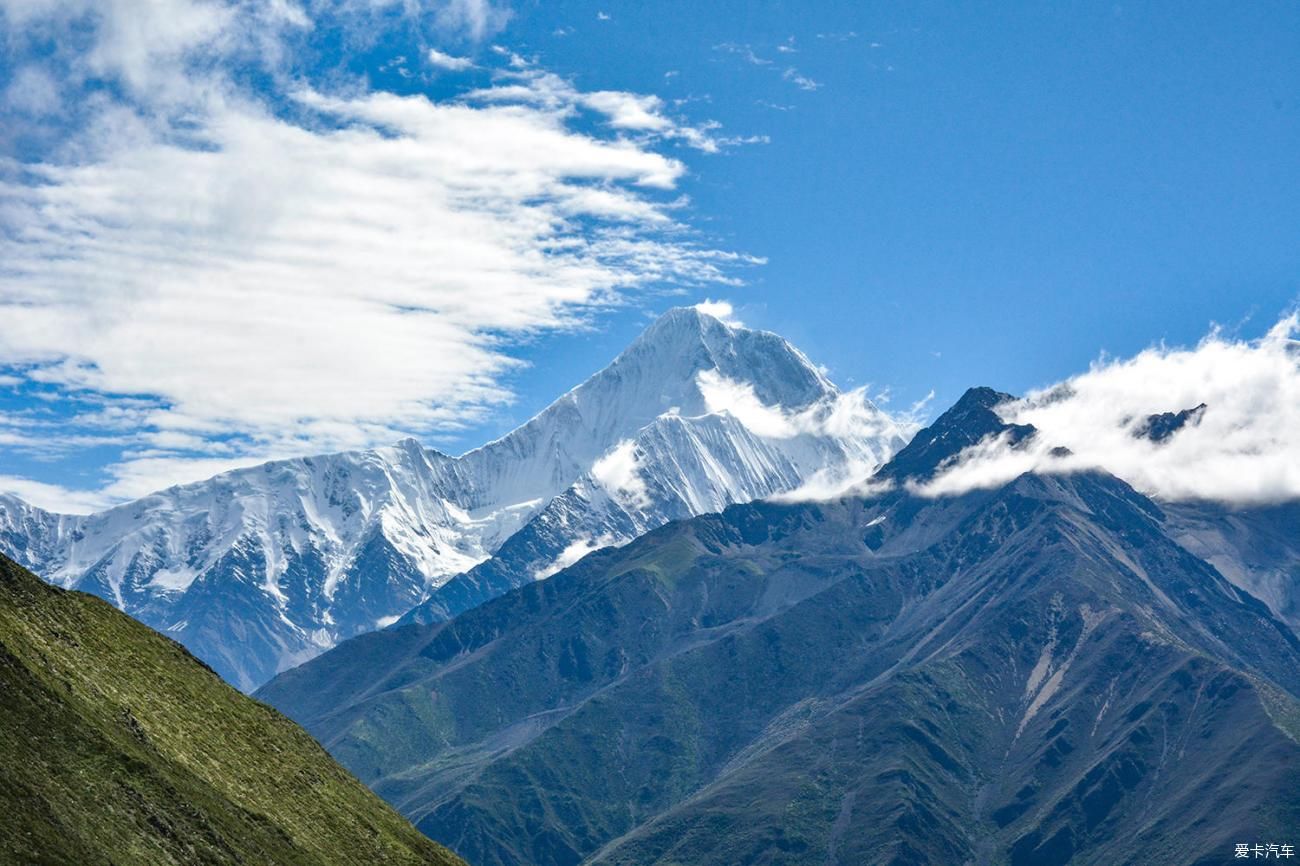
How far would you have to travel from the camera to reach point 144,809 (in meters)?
174

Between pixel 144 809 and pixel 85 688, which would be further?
pixel 85 688

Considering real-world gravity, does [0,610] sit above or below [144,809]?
above

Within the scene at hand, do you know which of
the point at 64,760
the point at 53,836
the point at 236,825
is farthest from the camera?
the point at 236,825

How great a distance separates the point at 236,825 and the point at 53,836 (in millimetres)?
42823

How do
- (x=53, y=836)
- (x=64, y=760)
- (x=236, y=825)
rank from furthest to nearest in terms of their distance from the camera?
(x=236, y=825) < (x=64, y=760) < (x=53, y=836)

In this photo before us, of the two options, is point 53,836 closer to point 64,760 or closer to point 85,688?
point 64,760

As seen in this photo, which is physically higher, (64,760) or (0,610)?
(0,610)

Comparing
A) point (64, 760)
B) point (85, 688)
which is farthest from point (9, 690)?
point (85, 688)

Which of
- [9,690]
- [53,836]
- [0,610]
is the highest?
[0,610]

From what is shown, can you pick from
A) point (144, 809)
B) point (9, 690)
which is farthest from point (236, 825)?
point (9, 690)

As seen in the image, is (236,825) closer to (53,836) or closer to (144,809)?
(144,809)

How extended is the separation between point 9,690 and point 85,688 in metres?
23.5

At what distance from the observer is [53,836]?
150875mm

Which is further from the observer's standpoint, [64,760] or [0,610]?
[0,610]
